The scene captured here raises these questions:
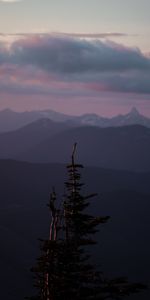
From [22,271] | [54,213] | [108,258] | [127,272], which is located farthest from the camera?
[108,258]

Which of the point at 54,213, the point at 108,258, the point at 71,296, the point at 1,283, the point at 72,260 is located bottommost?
the point at 71,296

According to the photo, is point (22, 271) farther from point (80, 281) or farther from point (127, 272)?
point (80, 281)

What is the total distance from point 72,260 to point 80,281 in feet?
2.04

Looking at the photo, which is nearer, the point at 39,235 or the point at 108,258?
the point at 108,258

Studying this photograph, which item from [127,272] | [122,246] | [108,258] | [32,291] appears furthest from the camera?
[122,246]

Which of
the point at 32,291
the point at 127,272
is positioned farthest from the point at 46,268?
the point at 127,272

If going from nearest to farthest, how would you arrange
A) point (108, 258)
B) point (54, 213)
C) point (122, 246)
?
point (54, 213) → point (108, 258) → point (122, 246)

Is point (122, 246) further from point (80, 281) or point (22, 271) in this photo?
point (80, 281)

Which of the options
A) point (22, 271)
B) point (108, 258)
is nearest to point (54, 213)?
point (22, 271)

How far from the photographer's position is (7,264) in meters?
142

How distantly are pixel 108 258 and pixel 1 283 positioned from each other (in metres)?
50.4

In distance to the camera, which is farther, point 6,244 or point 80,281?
point 6,244

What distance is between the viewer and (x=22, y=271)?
136000 millimetres

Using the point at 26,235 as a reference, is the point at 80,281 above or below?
below
